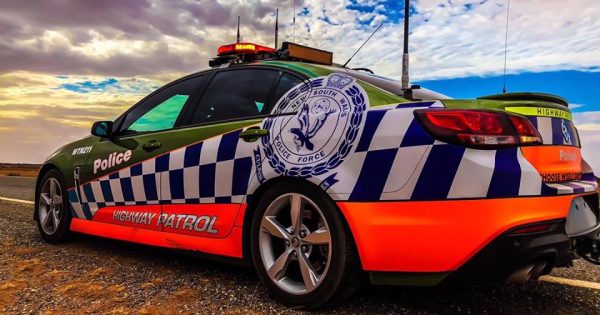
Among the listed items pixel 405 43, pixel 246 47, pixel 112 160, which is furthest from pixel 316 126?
pixel 405 43

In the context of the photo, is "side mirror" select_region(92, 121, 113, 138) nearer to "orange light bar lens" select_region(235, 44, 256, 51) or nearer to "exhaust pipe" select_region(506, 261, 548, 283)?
"orange light bar lens" select_region(235, 44, 256, 51)

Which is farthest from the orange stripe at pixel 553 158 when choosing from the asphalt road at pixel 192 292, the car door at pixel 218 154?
the car door at pixel 218 154

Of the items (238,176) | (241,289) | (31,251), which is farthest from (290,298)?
(31,251)

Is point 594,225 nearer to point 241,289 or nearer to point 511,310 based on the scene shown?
point 511,310

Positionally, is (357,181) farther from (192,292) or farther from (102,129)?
(102,129)

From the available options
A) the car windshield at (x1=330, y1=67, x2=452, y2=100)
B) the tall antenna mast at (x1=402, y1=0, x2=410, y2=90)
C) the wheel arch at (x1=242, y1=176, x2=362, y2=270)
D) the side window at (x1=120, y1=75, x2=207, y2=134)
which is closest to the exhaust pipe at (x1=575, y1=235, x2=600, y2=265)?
the car windshield at (x1=330, y1=67, x2=452, y2=100)

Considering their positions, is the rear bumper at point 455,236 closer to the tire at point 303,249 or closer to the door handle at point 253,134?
the tire at point 303,249

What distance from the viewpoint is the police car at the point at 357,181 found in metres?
2.27

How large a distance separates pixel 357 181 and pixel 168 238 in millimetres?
1655

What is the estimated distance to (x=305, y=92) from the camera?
291cm

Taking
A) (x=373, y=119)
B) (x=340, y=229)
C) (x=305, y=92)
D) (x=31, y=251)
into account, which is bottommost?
(x=31, y=251)

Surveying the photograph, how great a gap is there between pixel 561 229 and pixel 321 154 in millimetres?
1203

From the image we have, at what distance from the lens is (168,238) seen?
352 centimetres

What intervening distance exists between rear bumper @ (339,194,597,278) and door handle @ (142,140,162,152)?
175 cm
